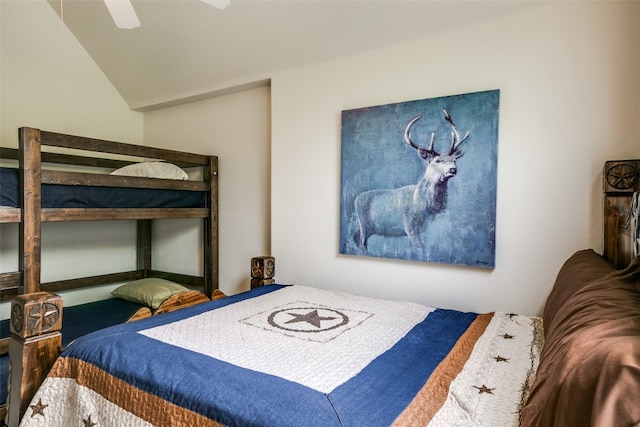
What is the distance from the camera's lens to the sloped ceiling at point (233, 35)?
195cm

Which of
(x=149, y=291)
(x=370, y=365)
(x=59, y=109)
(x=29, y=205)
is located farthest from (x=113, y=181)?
(x=370, y=365)

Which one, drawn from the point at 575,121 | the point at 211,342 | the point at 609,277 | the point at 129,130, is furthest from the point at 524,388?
the point at 129,130

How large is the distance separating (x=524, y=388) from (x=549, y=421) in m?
0.50

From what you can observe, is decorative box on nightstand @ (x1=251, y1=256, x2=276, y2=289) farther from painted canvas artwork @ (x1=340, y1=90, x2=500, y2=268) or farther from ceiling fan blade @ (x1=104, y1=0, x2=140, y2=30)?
ceiling fan blade @ (x1=104, y1=0, x2=140, y2=30)

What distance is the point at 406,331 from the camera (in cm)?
153

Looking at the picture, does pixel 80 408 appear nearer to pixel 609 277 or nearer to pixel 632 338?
pixel 632 338

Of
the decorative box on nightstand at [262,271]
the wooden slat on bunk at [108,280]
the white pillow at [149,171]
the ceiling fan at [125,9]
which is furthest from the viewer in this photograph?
the wooden slat on bunk at [108,280]

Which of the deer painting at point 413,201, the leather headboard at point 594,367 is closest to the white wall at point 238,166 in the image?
the deer painting at point 413,201

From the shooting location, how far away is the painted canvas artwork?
6.08ft

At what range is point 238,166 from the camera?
2.93 meters

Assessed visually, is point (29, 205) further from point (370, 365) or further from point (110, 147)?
point (370, 365)

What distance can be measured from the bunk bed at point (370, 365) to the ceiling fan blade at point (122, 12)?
1218 millimetres

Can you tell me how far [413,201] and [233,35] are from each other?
5.38 ft

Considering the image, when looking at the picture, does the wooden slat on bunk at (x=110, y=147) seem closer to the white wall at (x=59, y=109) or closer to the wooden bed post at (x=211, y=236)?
the wooden bed post at (x=211, y=236)
